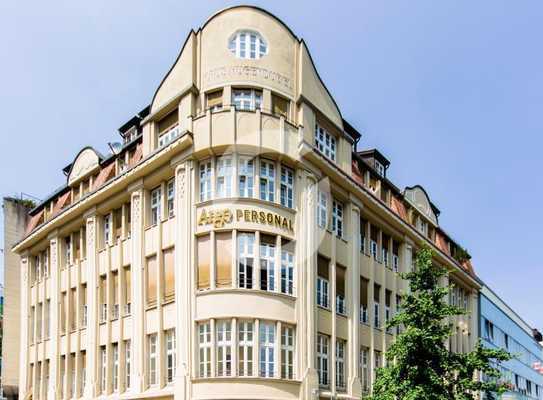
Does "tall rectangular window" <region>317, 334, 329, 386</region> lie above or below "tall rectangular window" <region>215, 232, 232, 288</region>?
below

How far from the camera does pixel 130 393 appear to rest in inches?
1162

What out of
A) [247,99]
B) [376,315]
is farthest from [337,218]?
[247,99]

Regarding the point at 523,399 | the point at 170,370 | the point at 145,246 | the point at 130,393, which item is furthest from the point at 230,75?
the point at 523,399

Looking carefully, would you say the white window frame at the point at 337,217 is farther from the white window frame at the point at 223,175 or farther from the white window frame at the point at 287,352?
the white window frame at the point at 223,175

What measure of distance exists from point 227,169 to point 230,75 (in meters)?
3.79

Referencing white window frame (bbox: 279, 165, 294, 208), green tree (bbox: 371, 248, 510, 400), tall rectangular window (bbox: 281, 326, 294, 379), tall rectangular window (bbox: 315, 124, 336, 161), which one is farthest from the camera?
tall rectangular window (bbox: 315, 124, 336, 161)

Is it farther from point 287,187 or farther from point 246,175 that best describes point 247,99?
point 287,187

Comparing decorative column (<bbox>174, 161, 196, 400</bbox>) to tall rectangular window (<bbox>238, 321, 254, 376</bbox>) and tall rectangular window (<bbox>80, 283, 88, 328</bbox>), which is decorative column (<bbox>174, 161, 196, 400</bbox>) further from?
tall rectangular window (<bbox>80, 283, 88, 328</bbox>)

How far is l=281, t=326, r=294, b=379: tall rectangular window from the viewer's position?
26.7m

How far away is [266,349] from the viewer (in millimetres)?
26312

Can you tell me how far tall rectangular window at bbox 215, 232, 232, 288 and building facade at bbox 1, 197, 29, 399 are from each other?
22.3 metres

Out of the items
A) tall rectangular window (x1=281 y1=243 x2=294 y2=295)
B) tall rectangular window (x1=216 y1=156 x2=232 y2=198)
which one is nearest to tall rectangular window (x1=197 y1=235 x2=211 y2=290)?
tall rectangular window (x1=216 y1=156 x2=232 y2=198)

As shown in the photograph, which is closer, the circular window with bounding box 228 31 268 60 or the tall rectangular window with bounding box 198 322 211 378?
the tall rectangular window with bounding box 198 322 211 378

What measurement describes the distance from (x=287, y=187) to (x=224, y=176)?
2.68 metres
